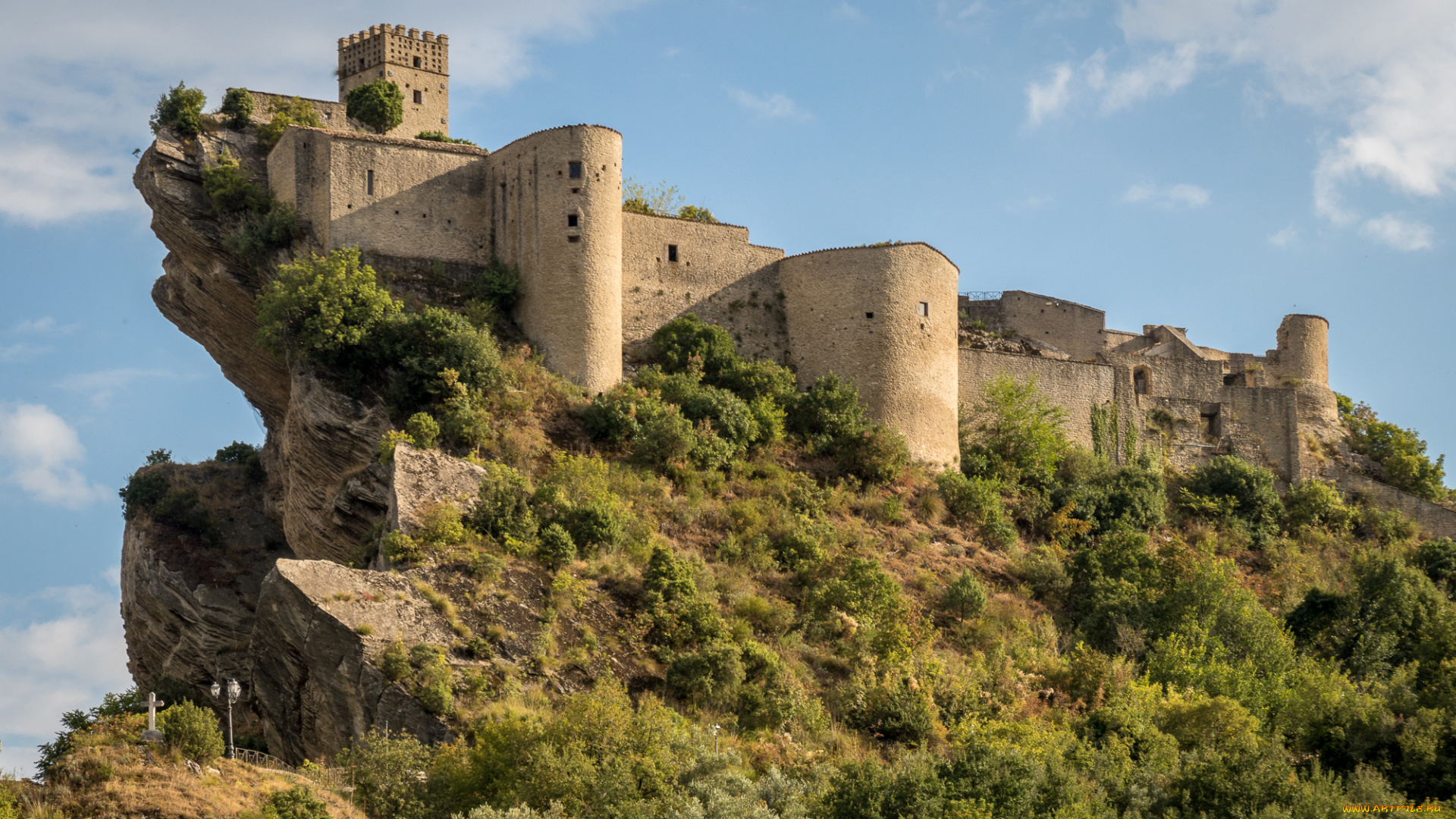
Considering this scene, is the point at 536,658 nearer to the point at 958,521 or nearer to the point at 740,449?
the point at 740,449

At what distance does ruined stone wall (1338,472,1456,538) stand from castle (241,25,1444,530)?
4.90ft

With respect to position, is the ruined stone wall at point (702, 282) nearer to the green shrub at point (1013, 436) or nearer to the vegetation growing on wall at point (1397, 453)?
the green shrub at point (1013, 436)

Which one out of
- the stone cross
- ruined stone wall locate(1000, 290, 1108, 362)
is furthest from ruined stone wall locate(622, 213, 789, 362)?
the stone cross

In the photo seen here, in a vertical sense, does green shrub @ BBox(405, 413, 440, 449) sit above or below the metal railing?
above

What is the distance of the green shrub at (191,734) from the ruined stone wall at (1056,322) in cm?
3897

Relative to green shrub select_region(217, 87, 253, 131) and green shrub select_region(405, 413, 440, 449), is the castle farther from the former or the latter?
green shrub select_region(405, 413, 440, 449)

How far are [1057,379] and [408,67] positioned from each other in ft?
82.4

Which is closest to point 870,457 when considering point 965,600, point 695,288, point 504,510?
point 965,600

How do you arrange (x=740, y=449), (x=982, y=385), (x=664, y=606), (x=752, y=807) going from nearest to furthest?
(x=752, y=807), (x=664, y=606), (x=740, y=449), (x=982, y=385)

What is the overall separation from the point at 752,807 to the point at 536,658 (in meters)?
7.43

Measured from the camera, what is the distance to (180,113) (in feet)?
153

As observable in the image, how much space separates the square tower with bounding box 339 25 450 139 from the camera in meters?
Answer: 57.2

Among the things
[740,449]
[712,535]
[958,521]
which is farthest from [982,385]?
[712,535]

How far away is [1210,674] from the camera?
3819 cm
